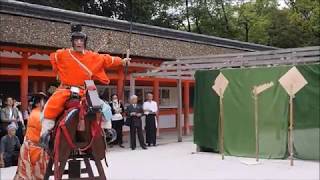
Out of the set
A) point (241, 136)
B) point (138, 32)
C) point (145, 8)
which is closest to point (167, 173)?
point (241, 136)

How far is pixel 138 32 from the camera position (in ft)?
55.7

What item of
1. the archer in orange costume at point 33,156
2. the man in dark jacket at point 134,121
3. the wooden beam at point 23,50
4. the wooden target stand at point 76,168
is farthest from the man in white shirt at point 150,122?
the wooden target stand at point 76,168

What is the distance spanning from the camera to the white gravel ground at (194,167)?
9.04 m

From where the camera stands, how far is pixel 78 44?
19.2 ft

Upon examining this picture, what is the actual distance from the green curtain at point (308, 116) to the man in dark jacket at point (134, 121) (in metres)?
4.69

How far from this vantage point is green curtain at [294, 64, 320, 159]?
1060 centimetres

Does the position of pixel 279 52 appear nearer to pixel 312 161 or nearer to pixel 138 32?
pixel 312 161

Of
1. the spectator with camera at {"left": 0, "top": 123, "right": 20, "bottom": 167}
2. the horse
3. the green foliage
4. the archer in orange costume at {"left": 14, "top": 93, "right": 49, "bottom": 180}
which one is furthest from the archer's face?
the green foliage

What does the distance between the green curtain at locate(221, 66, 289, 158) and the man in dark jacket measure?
2849 millimetres

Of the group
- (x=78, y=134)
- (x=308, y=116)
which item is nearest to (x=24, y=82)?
(x=308, y=116)

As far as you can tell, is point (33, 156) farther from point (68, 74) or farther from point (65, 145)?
point (68, 74)

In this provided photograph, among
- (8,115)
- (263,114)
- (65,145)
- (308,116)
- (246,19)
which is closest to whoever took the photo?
(65,145)

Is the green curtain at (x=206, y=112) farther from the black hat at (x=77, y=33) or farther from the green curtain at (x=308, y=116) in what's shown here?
the black hat at (x=77, y=33)

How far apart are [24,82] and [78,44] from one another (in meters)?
7.38
